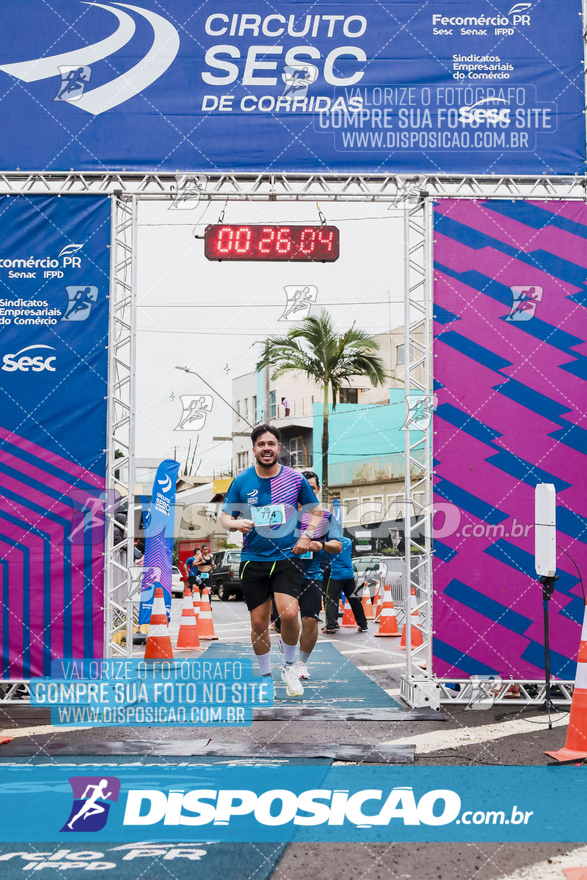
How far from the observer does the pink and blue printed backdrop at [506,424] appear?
772 centimetres

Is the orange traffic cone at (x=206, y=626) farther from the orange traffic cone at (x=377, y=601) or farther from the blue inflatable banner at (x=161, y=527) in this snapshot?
the orange traffic cone at (x=377, y=601)

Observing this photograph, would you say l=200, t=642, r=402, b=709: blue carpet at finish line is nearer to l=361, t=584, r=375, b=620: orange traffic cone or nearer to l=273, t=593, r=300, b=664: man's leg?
l=273, t=593, r=300, b=664: man's leg

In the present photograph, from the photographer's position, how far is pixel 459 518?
777cm

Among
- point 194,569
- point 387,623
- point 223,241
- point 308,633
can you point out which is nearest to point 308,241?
point 223,241

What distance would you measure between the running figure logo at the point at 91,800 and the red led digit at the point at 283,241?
4825mm

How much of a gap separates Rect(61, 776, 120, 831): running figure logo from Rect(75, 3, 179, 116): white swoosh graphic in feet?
18.9

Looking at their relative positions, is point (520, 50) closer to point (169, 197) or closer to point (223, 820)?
point (169, 197)

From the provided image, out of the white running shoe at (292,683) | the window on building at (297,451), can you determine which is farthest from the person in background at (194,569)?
the window on building at (297,451)

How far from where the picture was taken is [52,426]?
7.98 m

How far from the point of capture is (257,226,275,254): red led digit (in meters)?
8.16

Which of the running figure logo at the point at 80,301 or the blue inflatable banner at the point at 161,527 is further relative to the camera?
the blue inflatable banner at the point at 161,527

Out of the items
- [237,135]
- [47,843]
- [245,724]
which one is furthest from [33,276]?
[47,843]

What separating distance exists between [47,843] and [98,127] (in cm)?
616

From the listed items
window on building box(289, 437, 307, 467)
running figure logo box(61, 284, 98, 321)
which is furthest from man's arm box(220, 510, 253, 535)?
window on building box(289, 437, 307, 467)
